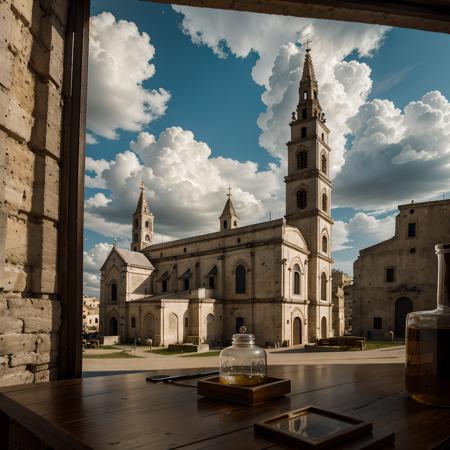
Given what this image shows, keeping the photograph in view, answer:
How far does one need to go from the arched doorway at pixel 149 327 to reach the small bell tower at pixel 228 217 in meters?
17.8

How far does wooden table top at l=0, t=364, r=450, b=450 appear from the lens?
1.32 metres

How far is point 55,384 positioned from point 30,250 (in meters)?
1.43

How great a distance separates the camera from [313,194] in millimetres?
31891

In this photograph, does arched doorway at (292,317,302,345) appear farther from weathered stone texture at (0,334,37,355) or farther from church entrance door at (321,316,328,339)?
weathered stone texture at (0,334,37,355)

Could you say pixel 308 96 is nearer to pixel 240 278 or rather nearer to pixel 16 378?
pixel 240 278

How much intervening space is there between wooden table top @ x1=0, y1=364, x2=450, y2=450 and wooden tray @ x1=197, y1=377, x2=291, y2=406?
0.12ft

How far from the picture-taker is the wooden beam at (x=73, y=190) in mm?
3461

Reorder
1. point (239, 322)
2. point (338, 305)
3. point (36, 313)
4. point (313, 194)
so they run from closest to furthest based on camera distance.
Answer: point (36, 313), point (239, 322), point (313, 194), point (338, 305)

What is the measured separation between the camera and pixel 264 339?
93.9 ft

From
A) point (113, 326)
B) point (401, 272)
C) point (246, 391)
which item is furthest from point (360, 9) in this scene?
point (113, 326)

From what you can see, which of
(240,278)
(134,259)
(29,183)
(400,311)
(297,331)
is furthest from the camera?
(134,259)

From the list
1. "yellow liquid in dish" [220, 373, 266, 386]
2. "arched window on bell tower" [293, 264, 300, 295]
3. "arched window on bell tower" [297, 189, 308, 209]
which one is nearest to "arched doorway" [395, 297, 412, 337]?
"arched window on bell tower" [293, 264, 300, 295]

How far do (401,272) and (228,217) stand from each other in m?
21.3

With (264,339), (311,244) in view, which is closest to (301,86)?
(311,244)
